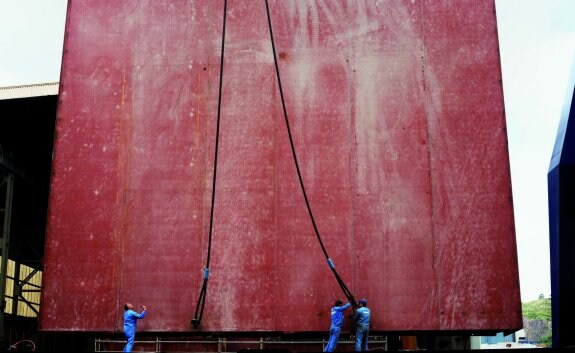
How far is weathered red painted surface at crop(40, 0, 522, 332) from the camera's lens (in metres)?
11.3

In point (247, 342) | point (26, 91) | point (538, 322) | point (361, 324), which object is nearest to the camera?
point (361, 324)

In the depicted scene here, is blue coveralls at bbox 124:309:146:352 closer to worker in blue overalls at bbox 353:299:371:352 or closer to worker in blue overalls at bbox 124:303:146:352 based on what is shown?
worker in blue overalls at bbox 124:303:146:352

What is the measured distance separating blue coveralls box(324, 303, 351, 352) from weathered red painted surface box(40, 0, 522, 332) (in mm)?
323

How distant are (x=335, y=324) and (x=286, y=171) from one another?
2862 mm

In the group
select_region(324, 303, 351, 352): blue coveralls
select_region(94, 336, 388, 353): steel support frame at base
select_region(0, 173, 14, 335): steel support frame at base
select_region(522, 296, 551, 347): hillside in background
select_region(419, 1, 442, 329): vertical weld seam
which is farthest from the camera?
select_region(522, 296, 551, 347): hillside in background

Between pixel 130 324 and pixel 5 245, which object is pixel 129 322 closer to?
pixel 130 324

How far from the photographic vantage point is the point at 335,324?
10922 mm

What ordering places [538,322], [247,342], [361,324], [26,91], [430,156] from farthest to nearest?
[538,322] → [26,91] → [247,342] → [430,156] → [361,324]

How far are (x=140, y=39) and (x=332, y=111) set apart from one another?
3.97 m

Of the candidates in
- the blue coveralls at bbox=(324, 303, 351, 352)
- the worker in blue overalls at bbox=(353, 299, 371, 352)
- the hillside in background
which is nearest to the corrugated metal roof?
the blue coveralls at bbox=(324, 303, 351, 352)

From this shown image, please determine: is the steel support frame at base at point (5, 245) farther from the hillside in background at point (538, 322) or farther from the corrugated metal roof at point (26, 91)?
A: the hillside in background at point (538, 322)

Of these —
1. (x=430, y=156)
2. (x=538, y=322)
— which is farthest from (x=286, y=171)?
(x=538, y=322)

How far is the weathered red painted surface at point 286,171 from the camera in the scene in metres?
11.3

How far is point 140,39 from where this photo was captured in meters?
12.1
